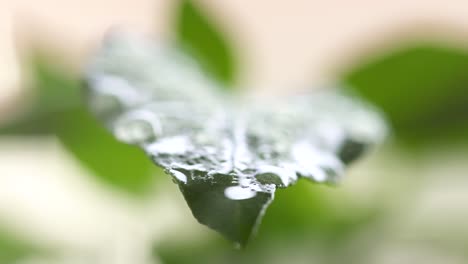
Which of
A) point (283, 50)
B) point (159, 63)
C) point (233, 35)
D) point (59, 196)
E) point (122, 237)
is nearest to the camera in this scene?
point (159, 63)

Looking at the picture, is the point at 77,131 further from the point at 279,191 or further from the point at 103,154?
the point at 279,191

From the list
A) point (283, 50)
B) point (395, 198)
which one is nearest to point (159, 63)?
point (395, 198)

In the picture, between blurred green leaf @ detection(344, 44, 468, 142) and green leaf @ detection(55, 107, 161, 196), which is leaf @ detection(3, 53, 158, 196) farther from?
blurred green leaf @ detection(344, 44, 468, 142)

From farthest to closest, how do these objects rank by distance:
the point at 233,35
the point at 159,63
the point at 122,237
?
the point at 233,35 → the point at 122,237 → the point at 159,63

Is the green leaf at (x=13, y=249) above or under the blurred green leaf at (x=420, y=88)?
under

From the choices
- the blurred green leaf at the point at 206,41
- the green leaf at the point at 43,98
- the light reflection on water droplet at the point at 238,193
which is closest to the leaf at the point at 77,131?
the green leaf at the point at 43,98

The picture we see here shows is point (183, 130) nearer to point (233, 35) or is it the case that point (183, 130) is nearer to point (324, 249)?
point (324, 249)

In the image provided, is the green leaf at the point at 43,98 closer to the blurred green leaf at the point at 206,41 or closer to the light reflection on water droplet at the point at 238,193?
the blurred green leaf at the point at 206,41

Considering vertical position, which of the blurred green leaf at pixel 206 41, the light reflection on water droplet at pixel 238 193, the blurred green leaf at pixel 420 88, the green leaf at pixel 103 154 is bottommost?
the light reflection on water droplet at pixel 238 193
